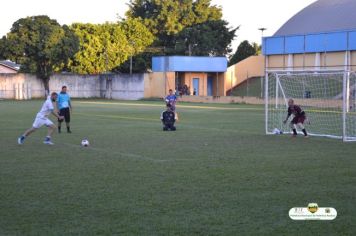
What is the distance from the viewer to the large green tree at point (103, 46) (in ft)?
245

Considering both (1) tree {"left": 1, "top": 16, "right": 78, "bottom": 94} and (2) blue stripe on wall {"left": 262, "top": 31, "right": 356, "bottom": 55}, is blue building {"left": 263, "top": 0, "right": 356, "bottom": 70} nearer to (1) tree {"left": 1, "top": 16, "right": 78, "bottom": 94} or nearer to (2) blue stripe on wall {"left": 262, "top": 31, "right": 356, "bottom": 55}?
(2) blue stripe on wall {"left": 262, "top": 31, "right": 356, "bottom": 55}

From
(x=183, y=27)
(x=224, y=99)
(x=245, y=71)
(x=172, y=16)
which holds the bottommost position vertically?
(x=224, y=99)

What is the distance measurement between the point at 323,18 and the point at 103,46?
1028 inches

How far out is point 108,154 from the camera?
15.9m

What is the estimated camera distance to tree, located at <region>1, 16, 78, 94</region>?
67438 millimetres

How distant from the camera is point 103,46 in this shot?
248ft

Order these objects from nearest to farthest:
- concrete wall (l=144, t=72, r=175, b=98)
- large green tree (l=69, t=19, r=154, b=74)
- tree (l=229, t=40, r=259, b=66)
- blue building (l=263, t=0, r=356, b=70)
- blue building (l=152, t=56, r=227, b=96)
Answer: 1. blue building (l=263, t=0, r=356, b=70)
2. blue building (l=152, t=56, r=227, b=96)
3. concrete wall (l=144, t=72, r=175, b=98)
4. large green tree (l=69, t=19, r=154, b=74)
5. tree (l=229, t=40, r=259, b=66)

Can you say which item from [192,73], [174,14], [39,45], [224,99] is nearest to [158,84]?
[192,73]

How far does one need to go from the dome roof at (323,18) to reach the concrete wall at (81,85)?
1860cm

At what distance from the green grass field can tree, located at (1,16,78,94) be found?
4989cm

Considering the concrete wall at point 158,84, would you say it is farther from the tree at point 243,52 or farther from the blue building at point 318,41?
the tree at point 243,52

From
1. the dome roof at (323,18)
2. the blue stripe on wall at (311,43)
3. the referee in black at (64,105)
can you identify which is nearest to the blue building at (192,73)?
the blue stripe on wall at (311,43)

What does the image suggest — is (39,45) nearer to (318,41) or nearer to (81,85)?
(81,85)

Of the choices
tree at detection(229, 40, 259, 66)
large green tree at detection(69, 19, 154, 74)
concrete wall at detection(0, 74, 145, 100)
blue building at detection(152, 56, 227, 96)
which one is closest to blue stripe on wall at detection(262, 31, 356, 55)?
blue building at detection(152, 56, 227, 96)
